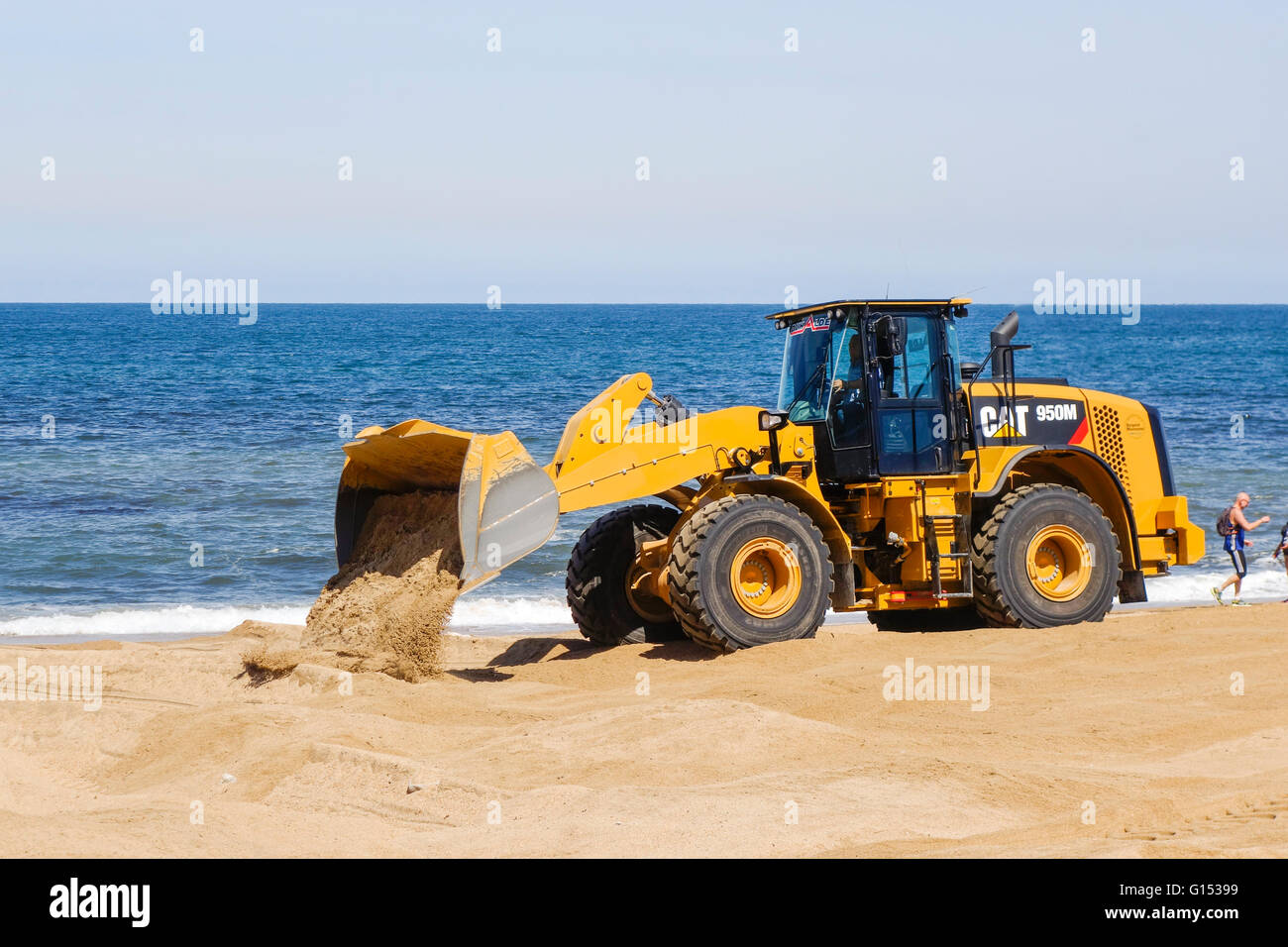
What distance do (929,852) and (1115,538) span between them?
6.82 meters

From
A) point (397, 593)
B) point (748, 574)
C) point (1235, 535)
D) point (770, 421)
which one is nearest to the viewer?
point (397, 593)

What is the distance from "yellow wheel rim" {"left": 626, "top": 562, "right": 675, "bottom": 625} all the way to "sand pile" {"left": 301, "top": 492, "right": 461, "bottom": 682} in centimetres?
188

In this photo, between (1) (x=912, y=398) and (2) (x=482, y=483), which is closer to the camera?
(2) (x=482, y=483)

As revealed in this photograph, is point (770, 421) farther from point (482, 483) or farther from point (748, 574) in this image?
point (482, 483)

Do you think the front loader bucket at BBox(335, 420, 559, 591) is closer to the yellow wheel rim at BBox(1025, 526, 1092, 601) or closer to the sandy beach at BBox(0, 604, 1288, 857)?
the sandy beach at BBox(0, 604, 1288, 857)

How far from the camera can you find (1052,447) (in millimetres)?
11625

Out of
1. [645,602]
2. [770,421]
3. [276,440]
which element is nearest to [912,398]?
[770,421]

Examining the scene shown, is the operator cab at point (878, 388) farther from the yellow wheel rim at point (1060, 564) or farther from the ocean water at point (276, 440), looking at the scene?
the ocean water at point (276, 440)

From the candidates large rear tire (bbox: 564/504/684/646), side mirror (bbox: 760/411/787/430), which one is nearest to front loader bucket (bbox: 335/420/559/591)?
large rear tire (bbox: 564/504/684/646)

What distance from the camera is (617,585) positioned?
11445 mm

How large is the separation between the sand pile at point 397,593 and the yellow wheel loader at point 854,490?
24 cm

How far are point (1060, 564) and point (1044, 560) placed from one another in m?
0.15

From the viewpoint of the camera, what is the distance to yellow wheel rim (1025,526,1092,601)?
1136cm
